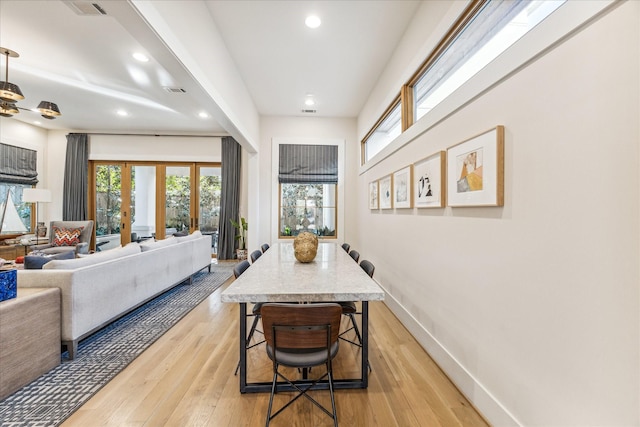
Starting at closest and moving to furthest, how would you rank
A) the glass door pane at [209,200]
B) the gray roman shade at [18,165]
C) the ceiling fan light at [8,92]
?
the ceiling fan light at [8,92] < the gray roman shade at [18,165] < the glass door pane at [209,200]

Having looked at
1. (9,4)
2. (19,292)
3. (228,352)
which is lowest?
(228,352)

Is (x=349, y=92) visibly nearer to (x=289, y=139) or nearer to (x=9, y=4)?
(x=289, y=139)

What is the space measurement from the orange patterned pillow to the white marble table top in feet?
17.4

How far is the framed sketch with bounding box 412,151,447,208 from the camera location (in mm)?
2135

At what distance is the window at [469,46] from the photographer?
1.48 metres

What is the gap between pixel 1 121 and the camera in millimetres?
5523

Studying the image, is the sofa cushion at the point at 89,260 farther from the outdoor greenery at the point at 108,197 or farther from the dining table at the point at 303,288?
the outdoor greenery at the point at 108,197

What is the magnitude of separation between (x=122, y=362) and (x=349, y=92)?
15.2ft

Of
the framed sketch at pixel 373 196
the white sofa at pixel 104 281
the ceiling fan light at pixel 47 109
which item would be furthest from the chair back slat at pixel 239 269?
the ceiling fan light at pixel 47 109

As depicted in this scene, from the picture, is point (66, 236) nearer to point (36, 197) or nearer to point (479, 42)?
point (36, 197)

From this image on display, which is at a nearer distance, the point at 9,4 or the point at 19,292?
the point at 19,292

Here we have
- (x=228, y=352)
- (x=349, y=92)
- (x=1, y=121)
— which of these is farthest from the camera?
(x=1, y=121)

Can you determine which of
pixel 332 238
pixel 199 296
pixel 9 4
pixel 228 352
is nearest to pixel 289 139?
pixel 332 238

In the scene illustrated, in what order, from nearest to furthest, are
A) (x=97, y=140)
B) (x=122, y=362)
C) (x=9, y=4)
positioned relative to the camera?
(x=122, y=362)
(x=9, y=4)
(x=97, y=140)
